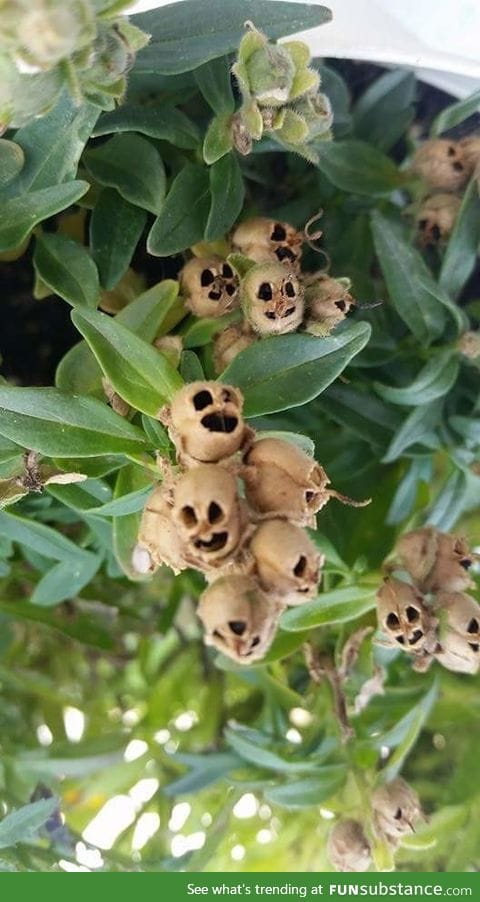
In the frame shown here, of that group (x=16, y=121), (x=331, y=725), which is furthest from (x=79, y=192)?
(x=331, y=725)

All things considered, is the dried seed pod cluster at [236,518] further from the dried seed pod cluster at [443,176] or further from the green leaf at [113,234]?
the dried seed pod cluster at [443,176]

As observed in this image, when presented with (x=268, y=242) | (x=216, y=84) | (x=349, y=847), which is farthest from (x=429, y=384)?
(x=349, y=847)

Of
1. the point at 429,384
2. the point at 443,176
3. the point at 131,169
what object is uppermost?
the point at 131,169

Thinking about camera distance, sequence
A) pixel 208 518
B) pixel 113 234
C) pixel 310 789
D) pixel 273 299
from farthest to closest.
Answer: pixel 310 789 → pixel 113 234 → pixel 273 299 → pixel 208 518

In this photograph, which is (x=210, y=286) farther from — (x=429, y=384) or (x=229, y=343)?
(x=429, y=384)

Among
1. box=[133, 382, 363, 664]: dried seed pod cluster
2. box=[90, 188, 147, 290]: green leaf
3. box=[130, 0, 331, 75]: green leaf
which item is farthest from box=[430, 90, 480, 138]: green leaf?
box=[133, 382, 363, 664]: dried seed pod cluster

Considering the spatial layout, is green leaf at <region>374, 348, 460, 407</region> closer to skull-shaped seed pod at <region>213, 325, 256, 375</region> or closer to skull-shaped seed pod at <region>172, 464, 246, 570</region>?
skull-shaped seed pod at <region>213, 325, 256, 375</region>

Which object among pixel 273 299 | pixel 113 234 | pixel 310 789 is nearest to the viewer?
pixel 273 299

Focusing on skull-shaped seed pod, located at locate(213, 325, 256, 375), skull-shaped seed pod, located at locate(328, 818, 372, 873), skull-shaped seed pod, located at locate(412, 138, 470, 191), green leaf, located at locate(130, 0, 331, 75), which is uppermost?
green leaf, located at locate(130, 0, 331, 75)

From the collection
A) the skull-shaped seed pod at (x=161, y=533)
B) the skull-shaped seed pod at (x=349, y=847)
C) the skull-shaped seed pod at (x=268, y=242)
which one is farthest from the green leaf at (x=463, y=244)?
the skull-shaped seed pod at (x=349, y=847)
